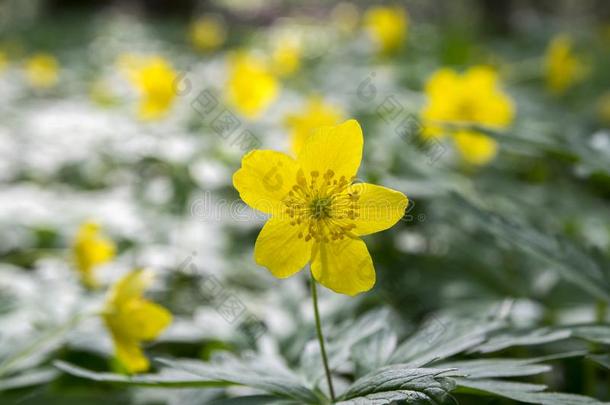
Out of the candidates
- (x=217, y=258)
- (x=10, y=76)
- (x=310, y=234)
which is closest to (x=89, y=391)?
(x=217, y=258)

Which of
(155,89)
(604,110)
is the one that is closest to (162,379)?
(155,89)

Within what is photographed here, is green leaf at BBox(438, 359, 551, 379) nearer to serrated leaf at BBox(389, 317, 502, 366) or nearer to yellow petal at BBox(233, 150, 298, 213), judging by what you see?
serrated leaf at BBox(389, 317, 502, 366)

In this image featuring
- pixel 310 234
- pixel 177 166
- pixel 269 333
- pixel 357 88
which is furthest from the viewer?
pixel 357 88

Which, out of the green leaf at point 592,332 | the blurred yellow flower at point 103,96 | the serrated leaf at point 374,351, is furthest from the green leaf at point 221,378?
the blurred yellow flower at point 103,96

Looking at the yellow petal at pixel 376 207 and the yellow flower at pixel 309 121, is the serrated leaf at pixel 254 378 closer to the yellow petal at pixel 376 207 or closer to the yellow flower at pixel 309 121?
the yellow petal at pixel 376 207

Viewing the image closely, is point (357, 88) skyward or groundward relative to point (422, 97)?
skyward

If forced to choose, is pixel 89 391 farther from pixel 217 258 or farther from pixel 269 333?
pixel 217 258

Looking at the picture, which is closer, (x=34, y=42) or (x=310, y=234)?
(x=310, y=234)

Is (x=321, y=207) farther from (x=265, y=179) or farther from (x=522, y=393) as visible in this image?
(x=522, y=393)
